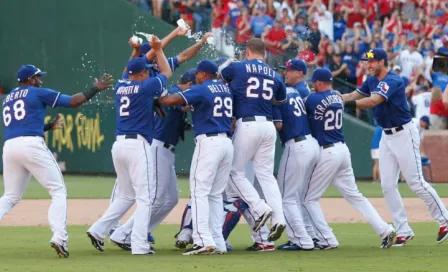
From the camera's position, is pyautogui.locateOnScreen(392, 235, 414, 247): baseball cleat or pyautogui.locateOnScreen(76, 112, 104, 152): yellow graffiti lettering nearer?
pyautogui.locateOnScreen(392, 235, 414, 247): baseball cleat

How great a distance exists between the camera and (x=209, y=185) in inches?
420

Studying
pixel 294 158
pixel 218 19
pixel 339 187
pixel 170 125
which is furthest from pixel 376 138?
pixel 170 125

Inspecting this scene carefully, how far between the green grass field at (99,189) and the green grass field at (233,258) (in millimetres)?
6394

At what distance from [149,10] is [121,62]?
1425 mm

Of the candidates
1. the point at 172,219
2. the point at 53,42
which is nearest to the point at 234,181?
the point at 172,219

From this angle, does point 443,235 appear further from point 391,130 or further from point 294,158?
point 294,158

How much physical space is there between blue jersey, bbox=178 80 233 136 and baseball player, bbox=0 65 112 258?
2.96 feet

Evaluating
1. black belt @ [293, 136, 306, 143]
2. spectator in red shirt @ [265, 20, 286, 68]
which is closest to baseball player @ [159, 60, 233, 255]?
black belt @ [293, 136, 306, 143]

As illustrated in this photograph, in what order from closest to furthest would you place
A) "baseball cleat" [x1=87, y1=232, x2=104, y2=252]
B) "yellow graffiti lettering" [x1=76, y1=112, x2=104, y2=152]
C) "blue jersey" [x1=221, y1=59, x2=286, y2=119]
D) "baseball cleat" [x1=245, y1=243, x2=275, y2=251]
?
"baseball cleat" [x1=87, y1=232, x2=104, y2=252] < "blue jersey" [x1=221, y1=59, x2=286, y2=119] < "baseball cleat" [x1=245, y1=243, x2=275, y2=251] < "yellow graffiti lettering" [x1=76, y1=112, x2=104, y2=152]

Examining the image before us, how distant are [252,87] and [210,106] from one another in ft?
2.09

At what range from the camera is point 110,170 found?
24234 mm

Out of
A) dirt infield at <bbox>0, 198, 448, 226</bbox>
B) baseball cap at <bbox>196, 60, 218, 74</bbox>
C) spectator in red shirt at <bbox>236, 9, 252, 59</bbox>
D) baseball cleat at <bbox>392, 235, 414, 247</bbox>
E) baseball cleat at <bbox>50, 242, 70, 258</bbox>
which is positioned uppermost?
spectator in red shirt at <bbox>236, 9, 252, 59</bbox>

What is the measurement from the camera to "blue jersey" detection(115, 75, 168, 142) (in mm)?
10656

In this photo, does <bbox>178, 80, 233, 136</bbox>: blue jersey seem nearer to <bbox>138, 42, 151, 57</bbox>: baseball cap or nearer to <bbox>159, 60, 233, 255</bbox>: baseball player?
<bbox>159, 60, 233, 255</bbox>: baseball player
